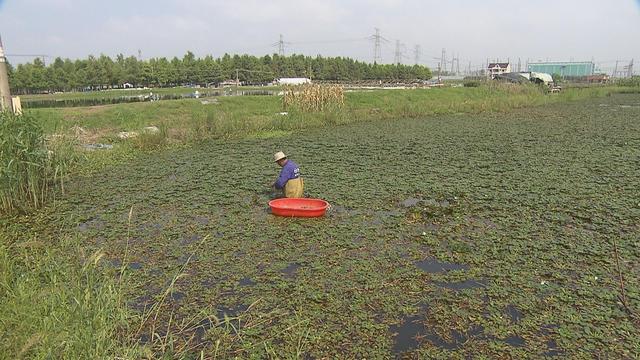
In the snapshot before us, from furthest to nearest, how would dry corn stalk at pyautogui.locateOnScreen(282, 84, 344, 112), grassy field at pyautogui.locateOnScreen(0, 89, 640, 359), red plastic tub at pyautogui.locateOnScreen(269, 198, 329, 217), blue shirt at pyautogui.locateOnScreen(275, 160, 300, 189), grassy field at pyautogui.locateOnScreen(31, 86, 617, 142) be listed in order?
1. dry corn stalk at pyautogui.locateOnScreen(282, 84, 344, 112)
2. grassy field at pyautogui.locateOnScreen(31, 86, 617, 142)
3. blue shirt at pyautogui.locateOnScreen(275, 160, 300, 189)
4. red plastic tub at pyautogui.locateOnScreen(269, 198, 329, 217)
5. grassy field at pyautogui.locateOnScreen(0, 89, 640, 359)

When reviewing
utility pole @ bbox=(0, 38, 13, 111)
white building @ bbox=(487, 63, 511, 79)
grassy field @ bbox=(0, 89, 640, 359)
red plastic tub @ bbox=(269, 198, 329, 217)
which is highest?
white building @ bbox=(487, 63, 511, 79)

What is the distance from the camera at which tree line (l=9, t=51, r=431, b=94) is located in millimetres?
48969

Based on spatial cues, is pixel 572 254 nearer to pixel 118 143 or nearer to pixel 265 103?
pixel 118 143

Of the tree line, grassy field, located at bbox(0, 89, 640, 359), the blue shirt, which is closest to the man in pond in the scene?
the blue shirt

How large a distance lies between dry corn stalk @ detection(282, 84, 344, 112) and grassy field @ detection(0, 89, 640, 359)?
805 centimetres

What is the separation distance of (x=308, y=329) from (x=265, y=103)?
69.3 ft

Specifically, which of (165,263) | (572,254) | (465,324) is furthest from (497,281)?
(165,263)

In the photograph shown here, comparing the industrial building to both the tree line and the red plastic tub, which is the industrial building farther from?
the red plastic tub

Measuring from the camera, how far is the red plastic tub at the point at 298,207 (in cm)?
650

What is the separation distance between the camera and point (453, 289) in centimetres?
445

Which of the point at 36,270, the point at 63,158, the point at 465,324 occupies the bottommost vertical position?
the point at 465,324

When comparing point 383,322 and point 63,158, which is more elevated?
point 63,158

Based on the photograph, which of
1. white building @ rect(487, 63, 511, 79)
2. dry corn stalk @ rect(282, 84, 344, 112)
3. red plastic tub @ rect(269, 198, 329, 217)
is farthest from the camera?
white building @ rect(487, 63, 511, 79)

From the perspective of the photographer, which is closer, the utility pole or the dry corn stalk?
the utility pole
